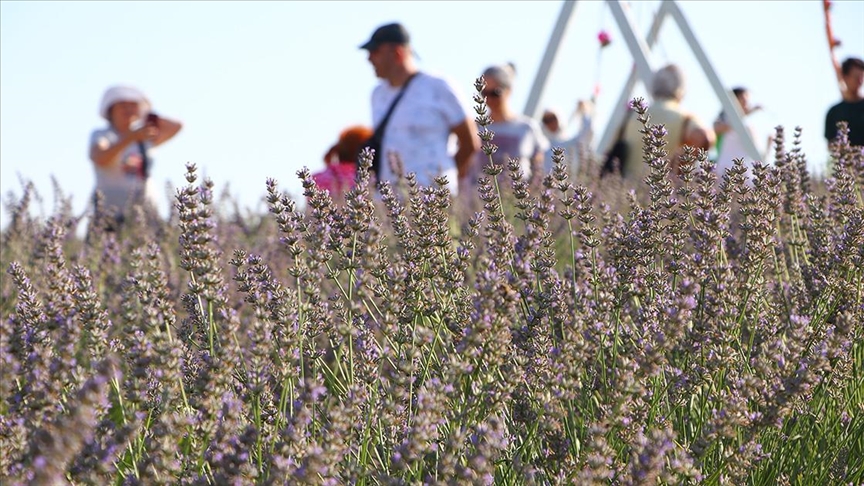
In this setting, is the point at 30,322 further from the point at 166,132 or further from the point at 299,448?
the point at 166,132

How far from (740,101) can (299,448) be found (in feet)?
32.7

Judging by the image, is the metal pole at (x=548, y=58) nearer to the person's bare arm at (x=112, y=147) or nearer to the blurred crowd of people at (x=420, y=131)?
the blurred crowd of people at (x=420, y=131)

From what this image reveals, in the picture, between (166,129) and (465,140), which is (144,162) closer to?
(166,129)

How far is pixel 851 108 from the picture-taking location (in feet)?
20.8

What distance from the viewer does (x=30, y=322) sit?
6.75 ft

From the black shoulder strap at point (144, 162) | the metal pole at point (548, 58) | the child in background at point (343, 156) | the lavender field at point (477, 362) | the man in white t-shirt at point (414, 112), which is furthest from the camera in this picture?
the metal pole at point (548, 58)

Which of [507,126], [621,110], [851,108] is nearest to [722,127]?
[621,110]

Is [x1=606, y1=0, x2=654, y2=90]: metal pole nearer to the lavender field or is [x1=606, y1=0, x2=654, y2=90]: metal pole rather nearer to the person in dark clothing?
the person in dark clothing

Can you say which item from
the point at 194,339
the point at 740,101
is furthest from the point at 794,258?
the point at 740,101

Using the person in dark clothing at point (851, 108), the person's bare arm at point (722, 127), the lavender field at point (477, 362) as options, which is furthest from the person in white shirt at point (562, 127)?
the lavender field at point (477, 362)

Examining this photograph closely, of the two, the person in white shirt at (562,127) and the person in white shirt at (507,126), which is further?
the person in white shirt at (562,127)

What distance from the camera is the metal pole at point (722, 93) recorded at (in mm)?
10367

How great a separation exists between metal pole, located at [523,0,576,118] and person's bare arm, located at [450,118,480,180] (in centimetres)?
544

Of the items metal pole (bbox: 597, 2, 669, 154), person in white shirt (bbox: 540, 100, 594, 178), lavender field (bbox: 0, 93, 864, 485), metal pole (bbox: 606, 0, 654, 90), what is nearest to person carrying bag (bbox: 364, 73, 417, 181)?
lavender field (bbox: 0, 93, 864, 485)
